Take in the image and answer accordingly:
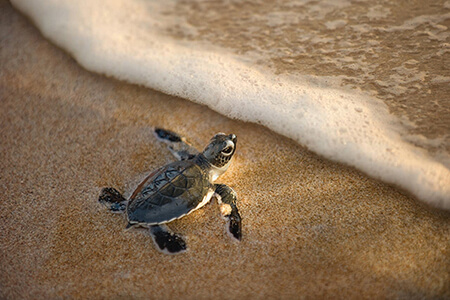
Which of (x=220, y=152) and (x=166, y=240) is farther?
(x=220, y=152)

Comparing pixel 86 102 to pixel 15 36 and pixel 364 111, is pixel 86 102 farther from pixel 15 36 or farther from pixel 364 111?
pixel 364 111

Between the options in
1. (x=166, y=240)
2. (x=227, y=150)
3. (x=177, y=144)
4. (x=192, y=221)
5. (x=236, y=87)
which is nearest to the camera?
(x=166, y=240)

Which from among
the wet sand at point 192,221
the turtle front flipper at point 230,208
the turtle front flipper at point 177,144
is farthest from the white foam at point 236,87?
the turtle front flipper at point 230,208

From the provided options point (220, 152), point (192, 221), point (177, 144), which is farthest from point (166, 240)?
point (177, 144)

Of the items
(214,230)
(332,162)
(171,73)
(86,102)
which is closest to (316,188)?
(332,162)

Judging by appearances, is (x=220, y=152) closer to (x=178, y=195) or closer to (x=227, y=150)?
(x=227, y=150)

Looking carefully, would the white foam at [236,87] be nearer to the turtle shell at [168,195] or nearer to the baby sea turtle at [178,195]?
the baby sea turtle at [178,195]

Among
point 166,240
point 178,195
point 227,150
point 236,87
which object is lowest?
point 166,240

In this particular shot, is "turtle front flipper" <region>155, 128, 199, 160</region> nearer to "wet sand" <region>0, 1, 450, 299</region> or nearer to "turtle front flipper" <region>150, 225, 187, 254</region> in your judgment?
"wet sand" <region>0, 1, 450, 299</region>
